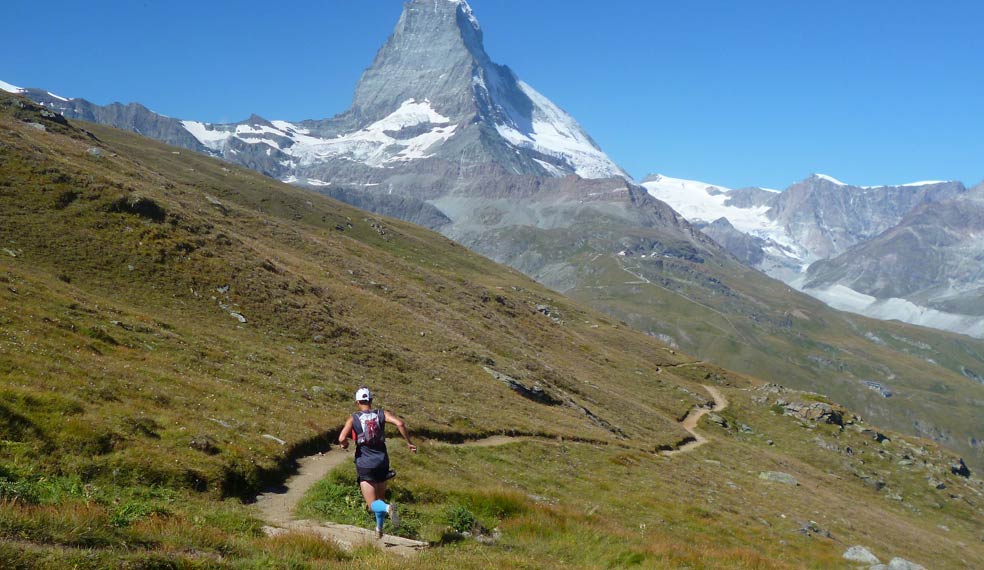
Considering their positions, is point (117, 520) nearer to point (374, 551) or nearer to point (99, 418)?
point (374, 551)

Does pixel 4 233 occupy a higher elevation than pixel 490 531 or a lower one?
higher

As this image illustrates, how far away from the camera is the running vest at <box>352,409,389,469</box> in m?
16.2

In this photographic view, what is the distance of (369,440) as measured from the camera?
16219mm

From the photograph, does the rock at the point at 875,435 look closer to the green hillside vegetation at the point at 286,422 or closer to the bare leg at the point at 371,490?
the green hillside vegetation at the point at 286,422

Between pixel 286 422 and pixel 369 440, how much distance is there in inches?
488

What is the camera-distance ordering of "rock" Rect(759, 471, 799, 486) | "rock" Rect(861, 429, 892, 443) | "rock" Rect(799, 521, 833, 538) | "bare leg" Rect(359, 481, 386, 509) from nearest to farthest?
1. "bare leg" Rect(359, 481, 386, 509)
2. "rock" Rect(799, 521, 833, 538)
3. "rock" Rect(759, 471, 799, 486)
4. "rock" Rect(861, 429, 892, 443)

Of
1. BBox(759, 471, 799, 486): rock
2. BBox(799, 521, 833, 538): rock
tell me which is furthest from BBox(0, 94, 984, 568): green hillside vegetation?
BBox(759, 471, 799, 486): rock

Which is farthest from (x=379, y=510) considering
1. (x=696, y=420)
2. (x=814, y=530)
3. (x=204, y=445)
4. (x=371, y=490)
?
(x=696, y=420)

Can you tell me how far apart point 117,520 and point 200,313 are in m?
33.3

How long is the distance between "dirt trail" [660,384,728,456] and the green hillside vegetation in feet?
5.60

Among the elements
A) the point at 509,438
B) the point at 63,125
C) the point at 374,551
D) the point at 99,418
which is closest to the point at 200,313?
the point at 509,438

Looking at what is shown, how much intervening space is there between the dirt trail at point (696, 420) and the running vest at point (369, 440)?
166 feet

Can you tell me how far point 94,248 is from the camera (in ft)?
141

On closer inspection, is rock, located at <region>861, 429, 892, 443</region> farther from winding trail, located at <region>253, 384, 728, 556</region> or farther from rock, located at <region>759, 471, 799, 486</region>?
winding trail, located at <region>253, 384, 728, 556</region>
